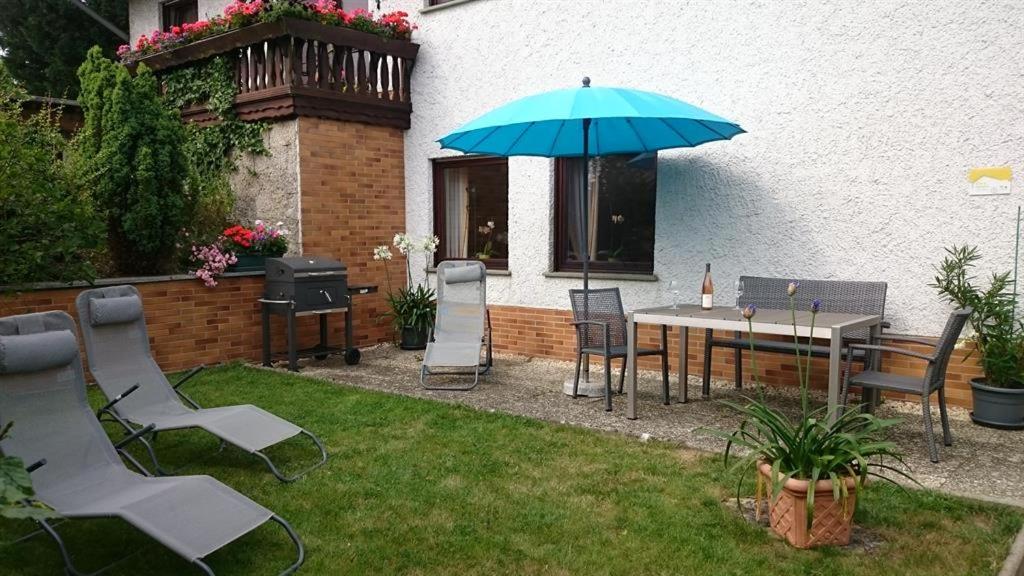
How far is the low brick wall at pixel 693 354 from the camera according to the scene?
5.73 m

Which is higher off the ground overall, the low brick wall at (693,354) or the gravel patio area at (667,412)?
the low brick wall at (693,354)

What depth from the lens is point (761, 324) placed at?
486cm

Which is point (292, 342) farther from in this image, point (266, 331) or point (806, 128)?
point (806, 128)

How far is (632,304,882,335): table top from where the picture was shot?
15.9 feet

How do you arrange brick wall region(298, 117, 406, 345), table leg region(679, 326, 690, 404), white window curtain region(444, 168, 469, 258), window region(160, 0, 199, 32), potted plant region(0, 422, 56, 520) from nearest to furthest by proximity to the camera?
potted plant region(0, 422, 56, 520)
table leg region(679, 326, 690, 404)
brick wall region(298, 117, 406, 345)
white window curtain region(444, 168, 469, 258)
window region(160, 0, 199, 32)

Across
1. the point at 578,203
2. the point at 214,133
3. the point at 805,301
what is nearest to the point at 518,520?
the point at 805,301

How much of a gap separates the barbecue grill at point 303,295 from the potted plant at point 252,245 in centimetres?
33

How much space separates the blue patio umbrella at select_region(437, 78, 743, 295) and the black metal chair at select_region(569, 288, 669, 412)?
0.70ft

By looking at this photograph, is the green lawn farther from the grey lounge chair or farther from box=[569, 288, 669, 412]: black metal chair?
box=[569, 288, 669, 412]: black metal chair

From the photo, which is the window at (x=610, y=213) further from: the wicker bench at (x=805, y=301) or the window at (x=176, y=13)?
the window at (x=176, y=13)

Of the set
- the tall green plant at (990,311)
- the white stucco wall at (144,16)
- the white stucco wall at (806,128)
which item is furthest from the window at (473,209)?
the white stucco wall at (144,16)

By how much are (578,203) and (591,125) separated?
4.63ft

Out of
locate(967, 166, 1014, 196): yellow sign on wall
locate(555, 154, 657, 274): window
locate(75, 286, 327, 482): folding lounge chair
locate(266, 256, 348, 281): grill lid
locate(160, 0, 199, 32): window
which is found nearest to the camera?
locate(75, 286, 327, 482): folding lounge chair

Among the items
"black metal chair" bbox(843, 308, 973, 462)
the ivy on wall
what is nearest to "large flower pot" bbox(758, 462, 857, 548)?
"black metal chair" bbox(843, 308, 973, 462)
